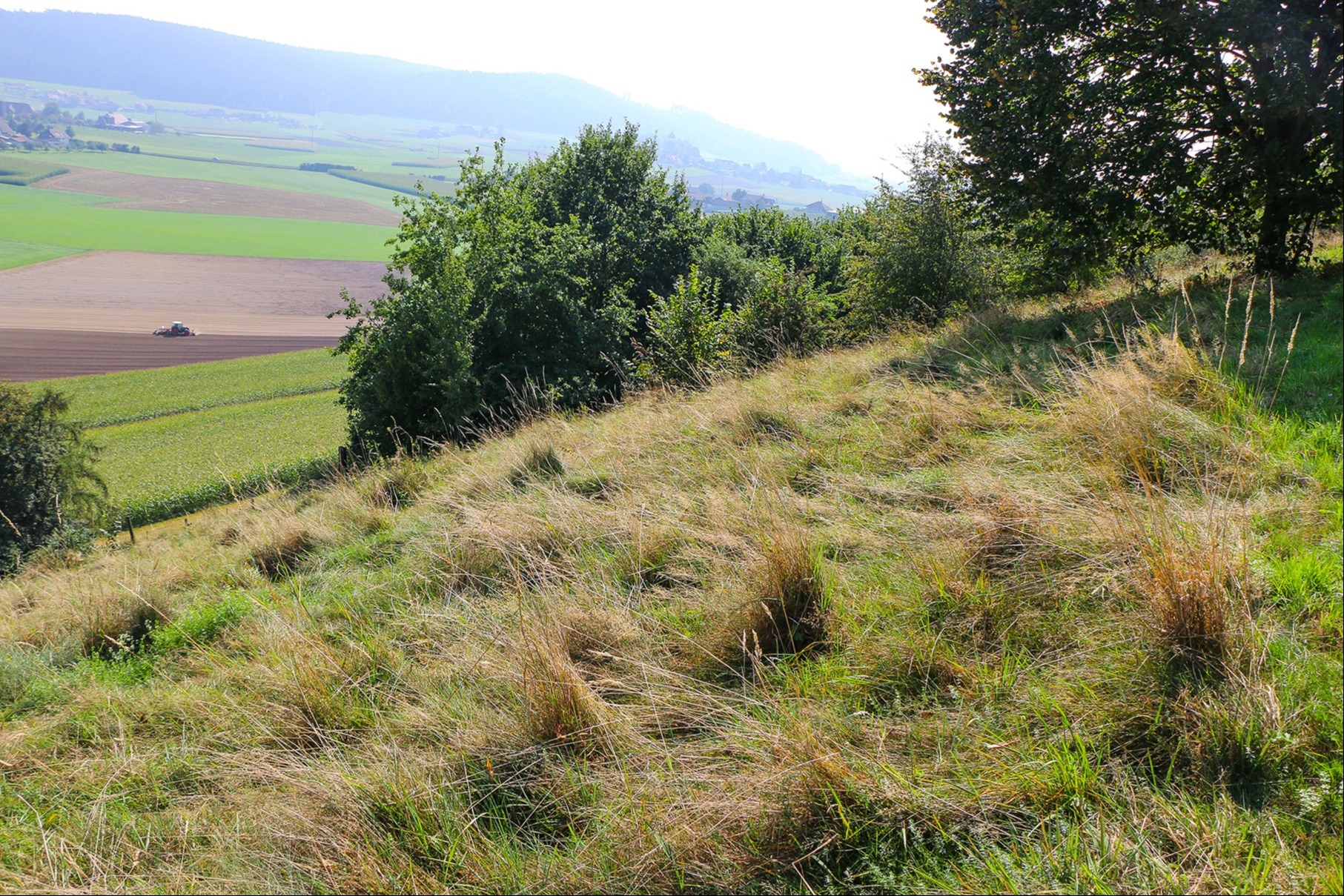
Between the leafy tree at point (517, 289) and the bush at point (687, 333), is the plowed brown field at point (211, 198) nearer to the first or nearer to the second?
the leafy tree at point (517, 289)

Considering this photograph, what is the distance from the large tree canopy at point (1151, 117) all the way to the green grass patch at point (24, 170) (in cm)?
18712

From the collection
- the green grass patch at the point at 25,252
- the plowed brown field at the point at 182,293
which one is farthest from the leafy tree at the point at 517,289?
the green grass patch at the point at 25,252

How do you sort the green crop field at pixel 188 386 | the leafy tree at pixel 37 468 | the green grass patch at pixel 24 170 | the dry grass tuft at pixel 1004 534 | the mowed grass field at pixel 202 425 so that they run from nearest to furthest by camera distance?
the dry grass tuft at pixel 1004 534
the leafy tree at pixel 37 468
the mowed grass field at pixel 202 425
the green crop field at pixel 188 386
the green grass patch at pixel 24 170

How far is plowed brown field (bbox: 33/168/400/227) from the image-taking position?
137 meters

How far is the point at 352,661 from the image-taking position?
12.8ft

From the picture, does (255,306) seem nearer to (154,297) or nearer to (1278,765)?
(154,297)

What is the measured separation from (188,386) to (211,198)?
128 meters

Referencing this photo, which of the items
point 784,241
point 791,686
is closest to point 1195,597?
point 791,686

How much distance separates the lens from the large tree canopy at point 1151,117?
29.8 ft

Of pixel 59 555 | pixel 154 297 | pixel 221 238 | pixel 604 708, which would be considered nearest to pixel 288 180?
pixel 221 238

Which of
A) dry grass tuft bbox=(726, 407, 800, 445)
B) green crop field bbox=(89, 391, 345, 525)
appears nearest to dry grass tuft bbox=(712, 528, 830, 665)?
dry grass tuft bbox=(726, 407, 800, 445)

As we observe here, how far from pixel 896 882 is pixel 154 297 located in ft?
311

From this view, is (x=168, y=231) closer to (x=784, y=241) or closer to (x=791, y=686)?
(x=784, y=241)

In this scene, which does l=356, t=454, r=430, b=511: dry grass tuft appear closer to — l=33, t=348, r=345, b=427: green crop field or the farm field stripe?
l=33, t=348, r=345, b=427: green crop field
